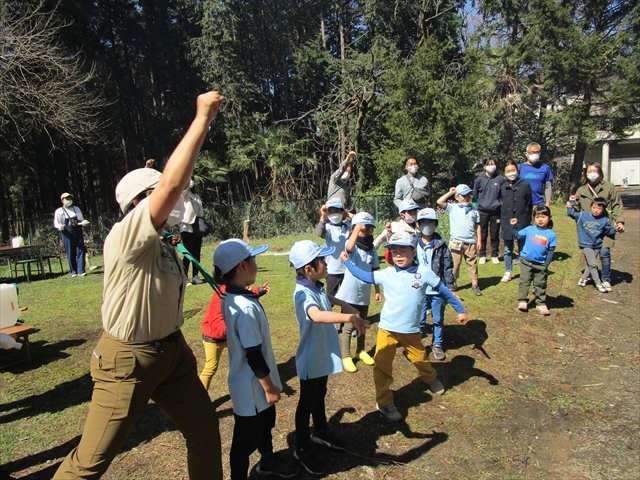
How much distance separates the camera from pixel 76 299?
8.39 metres

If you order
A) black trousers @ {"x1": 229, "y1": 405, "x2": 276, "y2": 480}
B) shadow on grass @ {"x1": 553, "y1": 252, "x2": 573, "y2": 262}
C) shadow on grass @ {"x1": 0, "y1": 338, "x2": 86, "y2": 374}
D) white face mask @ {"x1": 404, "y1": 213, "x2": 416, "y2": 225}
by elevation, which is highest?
white face mask @ {"x1": 404, "y1": 213, "x2": 416, "y2": 225}

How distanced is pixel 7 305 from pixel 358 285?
11.7 feet

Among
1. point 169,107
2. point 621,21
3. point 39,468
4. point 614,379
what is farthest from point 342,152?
point 39,468

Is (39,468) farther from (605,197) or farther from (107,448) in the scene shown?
(605,197)

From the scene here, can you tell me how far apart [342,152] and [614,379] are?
612 inches

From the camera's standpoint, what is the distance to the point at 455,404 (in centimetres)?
415

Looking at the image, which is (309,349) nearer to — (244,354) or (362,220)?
(244,354)

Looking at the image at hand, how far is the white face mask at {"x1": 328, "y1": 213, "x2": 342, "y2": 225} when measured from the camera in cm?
529

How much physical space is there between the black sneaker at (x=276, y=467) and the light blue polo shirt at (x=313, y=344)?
580mm

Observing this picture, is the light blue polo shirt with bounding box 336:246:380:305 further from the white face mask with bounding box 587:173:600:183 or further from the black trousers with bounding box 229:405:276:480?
the white face mask with bounding box 587:173:600:183

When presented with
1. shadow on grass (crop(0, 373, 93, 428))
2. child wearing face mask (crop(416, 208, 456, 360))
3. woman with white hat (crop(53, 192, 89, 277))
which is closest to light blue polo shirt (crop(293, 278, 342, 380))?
child wearing face mask (crop(416, 208, 456, 360))

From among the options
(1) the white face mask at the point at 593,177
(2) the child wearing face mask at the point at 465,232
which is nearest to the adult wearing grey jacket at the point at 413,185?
(2) the child wearing face mask at the point at 465,232

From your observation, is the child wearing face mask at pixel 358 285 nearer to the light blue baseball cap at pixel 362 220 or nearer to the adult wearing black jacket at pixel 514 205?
the light blue baseball cap at pixel 362 220

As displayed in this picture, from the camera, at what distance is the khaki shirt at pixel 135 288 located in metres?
2.10
